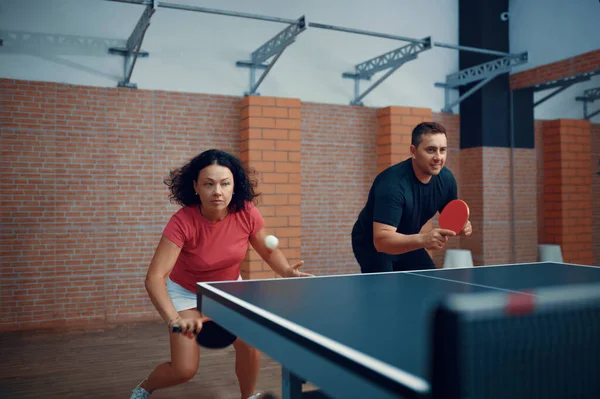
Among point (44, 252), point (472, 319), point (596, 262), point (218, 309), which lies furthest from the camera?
point (596, 262)

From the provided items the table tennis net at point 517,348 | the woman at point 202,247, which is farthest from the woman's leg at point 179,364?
the table tennis net at point 517,348

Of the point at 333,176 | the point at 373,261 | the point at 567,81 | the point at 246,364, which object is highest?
the point at 567,81

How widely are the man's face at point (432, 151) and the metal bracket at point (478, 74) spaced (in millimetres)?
3724

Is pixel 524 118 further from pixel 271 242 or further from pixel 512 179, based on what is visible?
pixel 271 242

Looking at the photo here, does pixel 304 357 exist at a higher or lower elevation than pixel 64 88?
lower

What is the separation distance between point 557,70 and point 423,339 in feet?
20.1

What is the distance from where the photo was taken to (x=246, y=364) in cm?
293

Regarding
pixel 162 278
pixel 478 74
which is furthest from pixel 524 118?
pixel 162 278

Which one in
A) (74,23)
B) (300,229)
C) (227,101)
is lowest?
(300,229)

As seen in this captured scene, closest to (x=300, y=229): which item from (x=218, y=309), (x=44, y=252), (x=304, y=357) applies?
(x=44, y=252)

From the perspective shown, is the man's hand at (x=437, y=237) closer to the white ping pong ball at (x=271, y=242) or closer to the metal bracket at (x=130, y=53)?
the white ping pong ball at (x=271, y=242)

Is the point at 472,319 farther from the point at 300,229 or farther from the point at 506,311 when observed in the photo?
the point at 300,229

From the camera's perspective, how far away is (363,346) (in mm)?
1220

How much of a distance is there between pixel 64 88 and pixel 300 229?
289 centimetres
